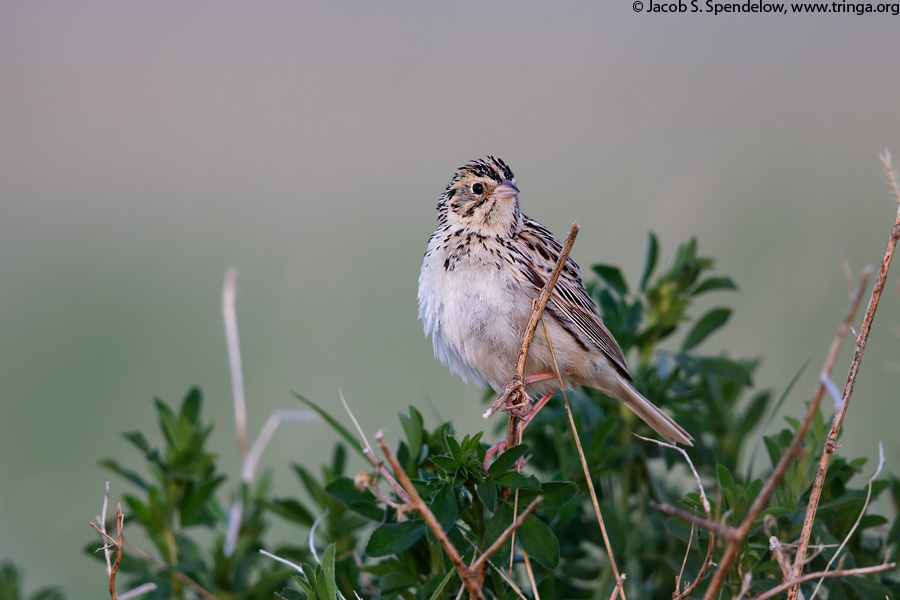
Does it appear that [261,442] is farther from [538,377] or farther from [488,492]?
[488,492]

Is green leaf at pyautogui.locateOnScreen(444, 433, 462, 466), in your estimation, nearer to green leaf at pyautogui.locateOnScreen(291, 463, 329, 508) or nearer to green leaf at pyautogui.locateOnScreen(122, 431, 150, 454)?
green leaf at pyautogui.locateOnScreen(291, 463, 329, 508)

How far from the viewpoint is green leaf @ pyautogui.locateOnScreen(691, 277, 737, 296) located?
3.75 metres

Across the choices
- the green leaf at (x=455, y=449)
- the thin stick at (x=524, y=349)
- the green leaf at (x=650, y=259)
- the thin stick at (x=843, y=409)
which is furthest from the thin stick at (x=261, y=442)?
Answer: the thin stick at (x=843, y=409)

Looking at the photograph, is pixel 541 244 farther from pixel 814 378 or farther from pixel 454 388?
pixel 814 378

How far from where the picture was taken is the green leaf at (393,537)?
261 centimetres

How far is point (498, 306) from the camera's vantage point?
147 inches

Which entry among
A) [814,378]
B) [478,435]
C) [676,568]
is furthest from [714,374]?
[814,378]

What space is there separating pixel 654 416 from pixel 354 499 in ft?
4.24

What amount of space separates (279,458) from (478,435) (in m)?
4.09

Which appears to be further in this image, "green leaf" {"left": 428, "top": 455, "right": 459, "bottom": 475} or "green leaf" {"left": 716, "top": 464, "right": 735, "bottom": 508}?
"green leaf" {"left": 716, "top": 464, "right": 735, "bottom": 508}

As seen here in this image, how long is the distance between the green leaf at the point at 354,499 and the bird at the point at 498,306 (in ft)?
3.03

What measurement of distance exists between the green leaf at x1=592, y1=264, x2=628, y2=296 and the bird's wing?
6.6 inches

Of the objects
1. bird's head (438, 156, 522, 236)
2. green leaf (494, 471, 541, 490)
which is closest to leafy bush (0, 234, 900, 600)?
green leaf (494, 471, 541, 490)

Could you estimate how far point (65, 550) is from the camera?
561 centimetres
